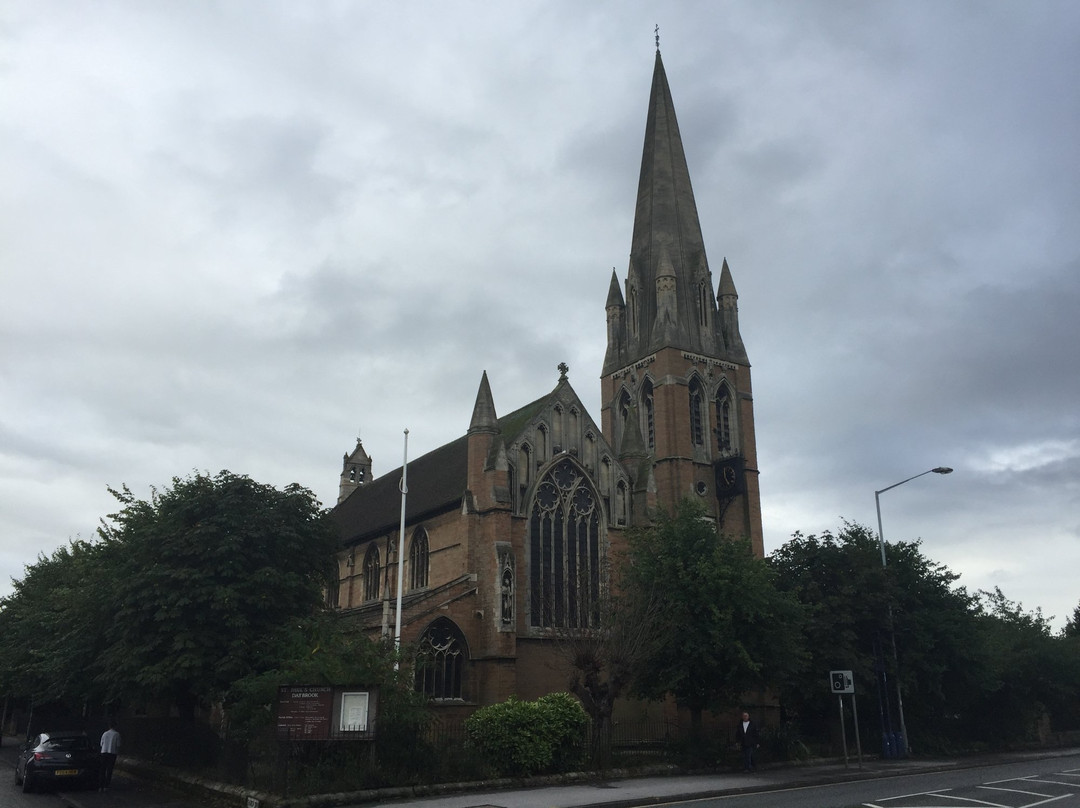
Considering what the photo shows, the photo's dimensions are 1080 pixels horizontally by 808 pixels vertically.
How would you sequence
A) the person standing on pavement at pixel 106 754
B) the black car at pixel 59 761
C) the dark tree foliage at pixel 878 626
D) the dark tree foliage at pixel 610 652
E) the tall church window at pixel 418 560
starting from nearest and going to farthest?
the black car at pixel 59 761, the person standing on pavement at pixel 106 754, the dark tree foliage at pixel 610 652, the dark tree foliage at pixel 878 626, the tall church window at pixel 418 560

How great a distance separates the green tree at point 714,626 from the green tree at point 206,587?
11.5 meters

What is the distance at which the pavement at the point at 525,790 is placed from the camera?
60.7ft

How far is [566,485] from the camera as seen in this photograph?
38.5 meters

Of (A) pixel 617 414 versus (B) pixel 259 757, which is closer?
(B) pixel 259 757

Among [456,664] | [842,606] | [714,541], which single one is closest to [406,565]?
[456,664]

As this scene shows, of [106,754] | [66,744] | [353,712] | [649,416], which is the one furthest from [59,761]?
[649,416]

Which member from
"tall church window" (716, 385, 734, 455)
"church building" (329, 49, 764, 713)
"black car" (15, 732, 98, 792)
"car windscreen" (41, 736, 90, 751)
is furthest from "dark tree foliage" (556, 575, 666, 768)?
"tall church window" (716, 385, 734, 455)

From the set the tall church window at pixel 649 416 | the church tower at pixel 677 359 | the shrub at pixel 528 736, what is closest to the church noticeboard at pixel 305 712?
the shrub at pixel 528 736

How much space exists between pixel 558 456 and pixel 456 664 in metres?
9.89

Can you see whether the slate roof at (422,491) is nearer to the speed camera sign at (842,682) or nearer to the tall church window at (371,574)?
the tall church window at (371,574)

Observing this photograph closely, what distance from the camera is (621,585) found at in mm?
30859

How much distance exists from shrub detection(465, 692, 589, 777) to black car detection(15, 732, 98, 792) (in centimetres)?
1024

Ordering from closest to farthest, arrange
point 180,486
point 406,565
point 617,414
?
1. point 180,486
2. point 406,565
3. point 617,414

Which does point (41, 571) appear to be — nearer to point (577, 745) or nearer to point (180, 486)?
point (180, 486)
